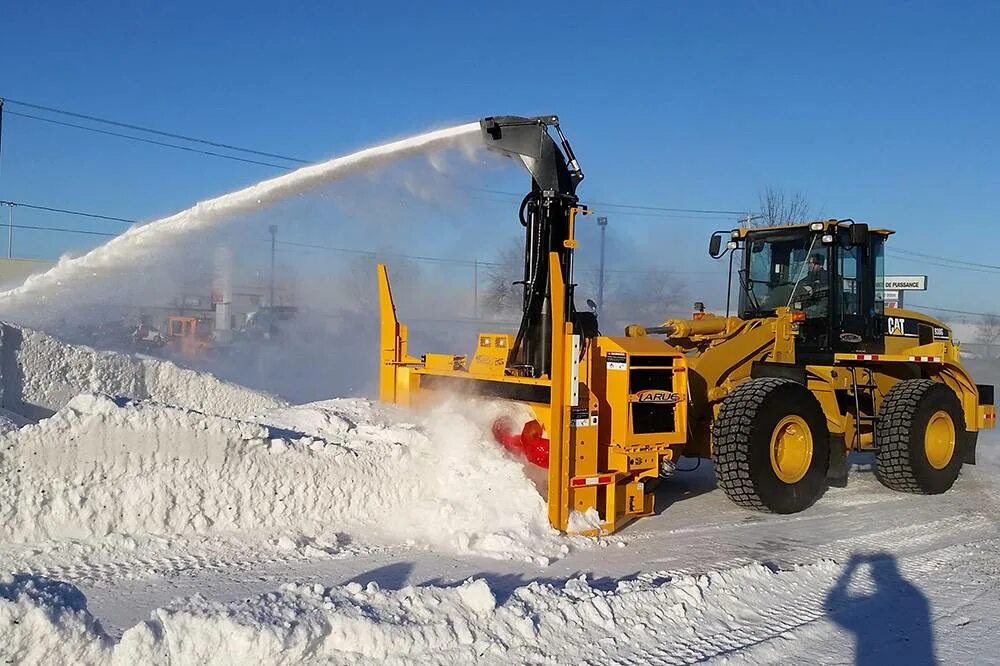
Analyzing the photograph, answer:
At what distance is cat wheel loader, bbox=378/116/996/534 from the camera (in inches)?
272

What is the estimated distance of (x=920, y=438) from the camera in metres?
9.35

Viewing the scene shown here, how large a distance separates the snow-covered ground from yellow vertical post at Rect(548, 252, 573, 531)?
6.2 inches

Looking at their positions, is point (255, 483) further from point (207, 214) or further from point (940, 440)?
point (940, 440)

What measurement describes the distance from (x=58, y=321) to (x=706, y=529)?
726cm

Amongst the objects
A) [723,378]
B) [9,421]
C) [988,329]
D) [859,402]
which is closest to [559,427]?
[723,378]

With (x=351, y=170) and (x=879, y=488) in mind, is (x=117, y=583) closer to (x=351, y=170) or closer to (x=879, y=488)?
(x=351, y=170)

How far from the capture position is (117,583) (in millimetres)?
4992

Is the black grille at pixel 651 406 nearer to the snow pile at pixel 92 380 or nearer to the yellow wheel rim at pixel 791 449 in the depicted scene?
the yellow wheel rim at pixel 791 449

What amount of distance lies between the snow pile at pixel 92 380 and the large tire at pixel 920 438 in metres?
6.65

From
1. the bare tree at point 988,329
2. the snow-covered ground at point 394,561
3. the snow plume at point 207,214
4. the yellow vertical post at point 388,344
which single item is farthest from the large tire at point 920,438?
the bare tree at point 988,329

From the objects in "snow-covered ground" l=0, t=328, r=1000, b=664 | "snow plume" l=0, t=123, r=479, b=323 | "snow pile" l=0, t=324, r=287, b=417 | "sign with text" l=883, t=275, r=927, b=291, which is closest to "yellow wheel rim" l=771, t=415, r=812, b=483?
"snow-covered ground" l=0, t=328, r=1000, b=664

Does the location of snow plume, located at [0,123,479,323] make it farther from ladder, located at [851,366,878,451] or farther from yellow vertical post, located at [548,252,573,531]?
ladder, located at [851,366,878,451]

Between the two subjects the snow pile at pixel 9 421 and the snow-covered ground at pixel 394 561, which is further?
the snow pile at pixel 9 421

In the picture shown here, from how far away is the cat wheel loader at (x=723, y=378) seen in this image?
6906 millimetres
